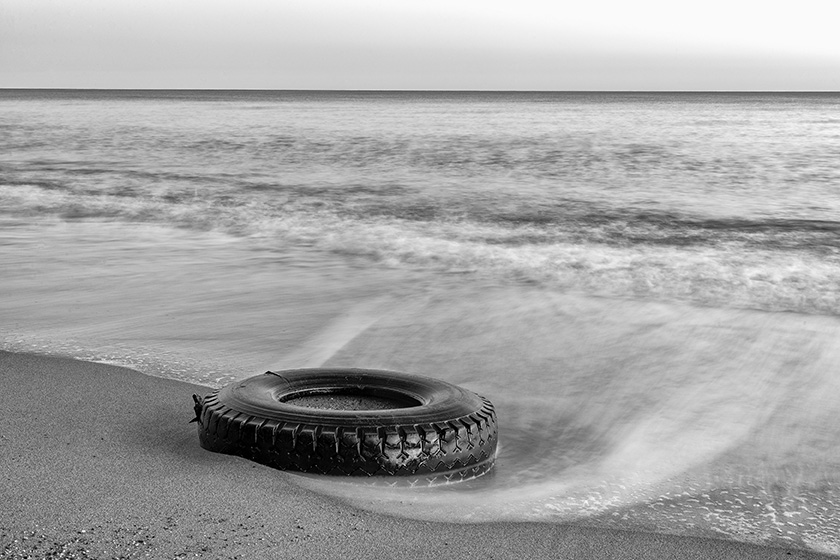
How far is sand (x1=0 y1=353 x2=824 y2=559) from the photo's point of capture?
2.19 metres

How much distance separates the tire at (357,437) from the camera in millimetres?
2703

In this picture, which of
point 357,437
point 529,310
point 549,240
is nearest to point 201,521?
point 357,437

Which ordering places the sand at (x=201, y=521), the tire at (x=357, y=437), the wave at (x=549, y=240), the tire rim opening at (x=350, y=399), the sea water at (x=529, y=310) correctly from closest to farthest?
the sand at (x=201, y=521) → the tire at (x=357, y=437) → the sea water at (x=529, y=310) → the tire rim opening at (x=350, y=399) → the wave at (x=549, y=240)

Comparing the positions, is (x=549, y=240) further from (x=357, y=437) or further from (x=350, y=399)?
(x=357, y=437)

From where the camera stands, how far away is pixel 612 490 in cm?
281

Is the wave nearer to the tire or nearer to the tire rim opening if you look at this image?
the tire rim opening

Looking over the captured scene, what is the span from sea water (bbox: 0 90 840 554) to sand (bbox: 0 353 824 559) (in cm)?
14

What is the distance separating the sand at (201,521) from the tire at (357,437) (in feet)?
0.24

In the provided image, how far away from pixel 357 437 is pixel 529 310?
9.95 feet

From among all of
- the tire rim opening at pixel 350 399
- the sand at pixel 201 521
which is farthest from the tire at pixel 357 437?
the tire rim opening at pixel 350 399

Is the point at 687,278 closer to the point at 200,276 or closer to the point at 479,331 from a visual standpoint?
the point at 479,331

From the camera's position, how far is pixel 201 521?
2.31 metres

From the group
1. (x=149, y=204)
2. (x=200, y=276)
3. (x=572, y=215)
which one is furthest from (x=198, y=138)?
(x=200, y=276)

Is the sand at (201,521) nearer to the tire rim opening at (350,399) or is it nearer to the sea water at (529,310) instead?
the sea water at (529,310)
